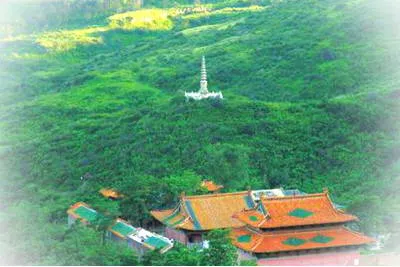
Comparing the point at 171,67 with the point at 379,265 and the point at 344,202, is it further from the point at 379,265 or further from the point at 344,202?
the point at 379,265

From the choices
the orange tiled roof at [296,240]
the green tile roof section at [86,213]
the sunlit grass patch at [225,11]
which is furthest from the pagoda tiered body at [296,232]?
the sunlit grass patch at [225,11]

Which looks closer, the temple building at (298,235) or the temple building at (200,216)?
the temple building at (298,235)

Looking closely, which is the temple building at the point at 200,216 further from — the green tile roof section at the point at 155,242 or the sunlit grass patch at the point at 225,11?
the sunlit grass patch at the point at 225,11

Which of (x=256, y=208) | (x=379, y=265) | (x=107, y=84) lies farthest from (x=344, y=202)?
(x=107, y=84)

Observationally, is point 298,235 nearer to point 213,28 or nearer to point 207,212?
point 207,212

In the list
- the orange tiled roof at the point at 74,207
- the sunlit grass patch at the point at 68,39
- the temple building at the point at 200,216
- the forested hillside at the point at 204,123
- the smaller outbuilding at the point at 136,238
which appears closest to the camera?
the smaller outbuilding at the point at 136,238

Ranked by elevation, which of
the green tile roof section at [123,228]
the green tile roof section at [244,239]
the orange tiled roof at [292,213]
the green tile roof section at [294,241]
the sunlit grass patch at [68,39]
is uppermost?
the orange tiled roof at [292,213]

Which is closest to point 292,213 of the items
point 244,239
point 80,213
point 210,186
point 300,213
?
point 300,213
